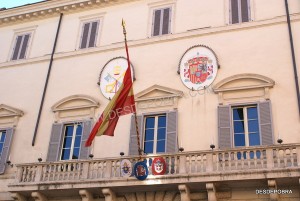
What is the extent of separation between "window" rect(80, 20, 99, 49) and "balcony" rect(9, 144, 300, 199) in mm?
6214

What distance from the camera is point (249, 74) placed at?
15.3 meters

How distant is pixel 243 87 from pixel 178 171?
12.9 feet

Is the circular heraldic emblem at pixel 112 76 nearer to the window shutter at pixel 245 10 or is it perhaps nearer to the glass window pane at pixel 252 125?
the window shutter at pixel 245 10

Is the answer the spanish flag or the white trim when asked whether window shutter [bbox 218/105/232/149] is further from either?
the white trim

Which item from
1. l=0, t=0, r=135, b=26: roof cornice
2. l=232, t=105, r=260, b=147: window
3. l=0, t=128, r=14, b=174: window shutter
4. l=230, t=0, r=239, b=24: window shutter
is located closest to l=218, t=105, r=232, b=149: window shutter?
l=232, t=105, r=260, b=147: window

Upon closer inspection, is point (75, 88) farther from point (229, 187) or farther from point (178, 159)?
point (229, 187)

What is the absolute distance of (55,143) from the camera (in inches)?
672

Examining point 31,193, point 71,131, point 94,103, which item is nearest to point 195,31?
point 94,103

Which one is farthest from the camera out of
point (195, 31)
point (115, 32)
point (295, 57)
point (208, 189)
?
point (115, 32)

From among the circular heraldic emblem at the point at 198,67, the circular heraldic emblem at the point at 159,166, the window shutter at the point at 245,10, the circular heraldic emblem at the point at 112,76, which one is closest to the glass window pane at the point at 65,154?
the circular heraldic emblem at the point at 112,76

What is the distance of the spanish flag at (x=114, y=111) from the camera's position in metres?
14.3

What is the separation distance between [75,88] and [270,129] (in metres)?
8.41

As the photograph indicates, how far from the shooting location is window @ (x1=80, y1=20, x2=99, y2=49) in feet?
63.6

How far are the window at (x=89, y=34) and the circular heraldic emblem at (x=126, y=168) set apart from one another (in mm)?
6841
